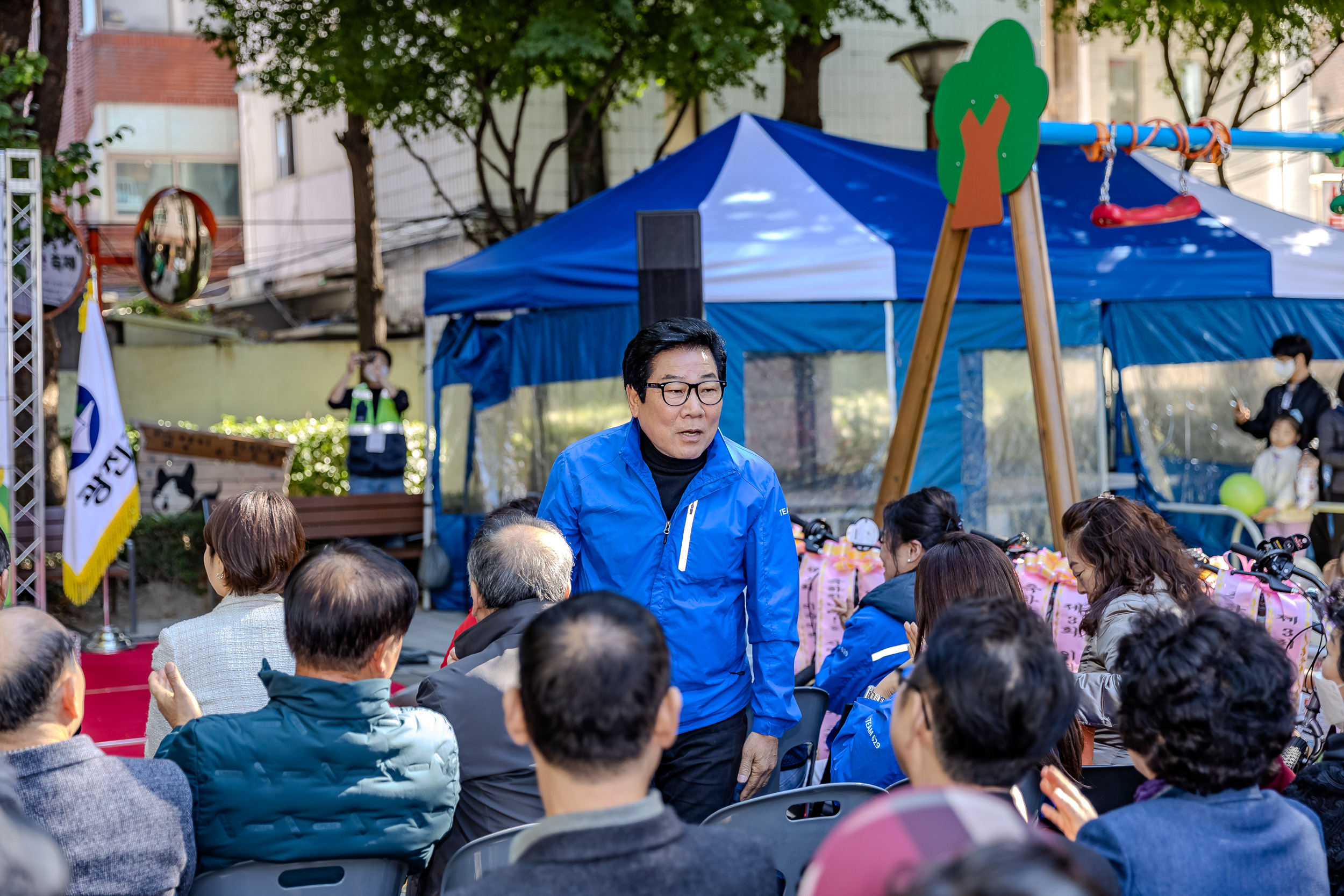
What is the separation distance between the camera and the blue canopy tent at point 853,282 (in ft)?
26.1

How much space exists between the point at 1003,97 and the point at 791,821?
13.8 ft

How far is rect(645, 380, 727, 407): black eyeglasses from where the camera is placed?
9.93 ft

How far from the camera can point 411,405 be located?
17703mm

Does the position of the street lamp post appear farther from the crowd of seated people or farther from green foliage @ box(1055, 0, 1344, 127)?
the crowd of seated people

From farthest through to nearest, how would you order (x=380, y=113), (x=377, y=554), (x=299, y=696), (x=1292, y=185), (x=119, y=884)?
1. (x=1292, y=185)
2. (x=380, y=113)
3. (x=377, y=554)
4. (x=299, y=696)
5. (x=119, y=884)

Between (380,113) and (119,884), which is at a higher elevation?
(380,113)

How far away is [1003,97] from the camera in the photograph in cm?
575

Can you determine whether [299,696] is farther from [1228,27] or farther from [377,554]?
[1228,27]

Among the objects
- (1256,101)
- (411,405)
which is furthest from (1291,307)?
(411,405)

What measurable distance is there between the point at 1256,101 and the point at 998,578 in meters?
18.3

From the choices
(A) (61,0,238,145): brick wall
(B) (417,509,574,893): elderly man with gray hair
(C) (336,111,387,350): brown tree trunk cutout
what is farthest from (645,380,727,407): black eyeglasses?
(A) (61,0,238,145): brick wall

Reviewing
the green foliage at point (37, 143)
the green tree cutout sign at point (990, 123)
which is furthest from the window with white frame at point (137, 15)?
the green tree cutout sign at point (990, 123)

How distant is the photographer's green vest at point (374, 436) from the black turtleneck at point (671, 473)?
6.90 metres

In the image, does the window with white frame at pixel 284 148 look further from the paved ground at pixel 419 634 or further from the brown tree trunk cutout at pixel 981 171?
the brown tree trunk cutout at pixel 981 171
